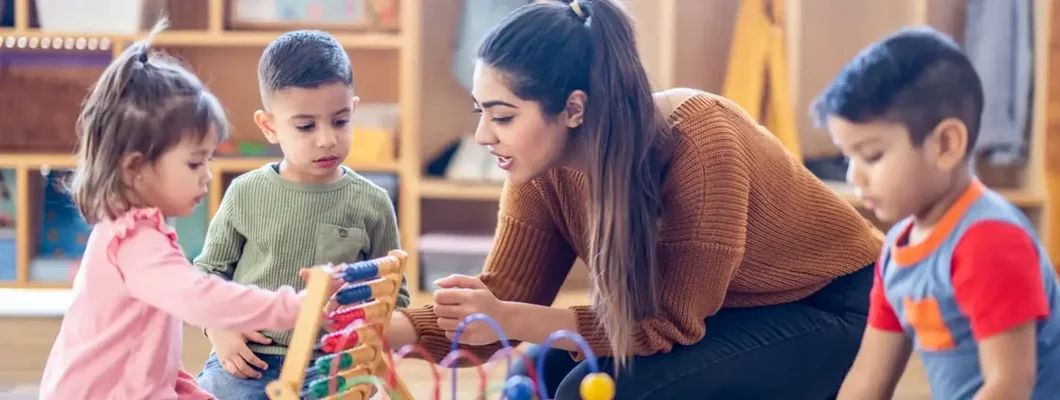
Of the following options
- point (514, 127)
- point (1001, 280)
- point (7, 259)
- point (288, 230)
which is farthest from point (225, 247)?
point (7, 259)

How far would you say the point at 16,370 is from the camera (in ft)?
8.09

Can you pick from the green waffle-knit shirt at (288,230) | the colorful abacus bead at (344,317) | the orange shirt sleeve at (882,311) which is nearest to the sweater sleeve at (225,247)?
the green waffle-knit shirt at (288,230)

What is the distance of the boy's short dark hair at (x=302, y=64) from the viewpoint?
5.27 feet

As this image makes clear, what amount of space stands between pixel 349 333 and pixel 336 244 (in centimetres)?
34

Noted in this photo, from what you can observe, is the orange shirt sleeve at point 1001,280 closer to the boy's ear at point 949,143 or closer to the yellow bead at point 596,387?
the boy's ear at point 949,143

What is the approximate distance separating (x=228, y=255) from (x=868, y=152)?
3.07 feet

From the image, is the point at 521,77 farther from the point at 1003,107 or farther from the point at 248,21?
the point at 1003,107

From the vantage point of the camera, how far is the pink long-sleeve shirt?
1229mm

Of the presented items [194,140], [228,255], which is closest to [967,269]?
[194,140]

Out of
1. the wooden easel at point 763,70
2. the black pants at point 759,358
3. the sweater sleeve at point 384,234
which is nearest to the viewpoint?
the black pants at point 759,358

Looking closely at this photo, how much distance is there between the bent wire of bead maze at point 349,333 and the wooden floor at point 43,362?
0.85 metres

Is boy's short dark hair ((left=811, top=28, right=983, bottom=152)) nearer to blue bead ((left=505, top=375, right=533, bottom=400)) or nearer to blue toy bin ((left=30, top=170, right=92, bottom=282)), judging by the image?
blue bead ((left=505, top=375, right=533, bottom=400))

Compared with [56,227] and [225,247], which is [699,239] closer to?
[225,247]

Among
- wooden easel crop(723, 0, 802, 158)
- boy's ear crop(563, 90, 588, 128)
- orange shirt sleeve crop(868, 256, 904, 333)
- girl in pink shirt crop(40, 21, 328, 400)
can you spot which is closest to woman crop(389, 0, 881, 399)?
boy's ear crop(563, 90, 588, 128)
